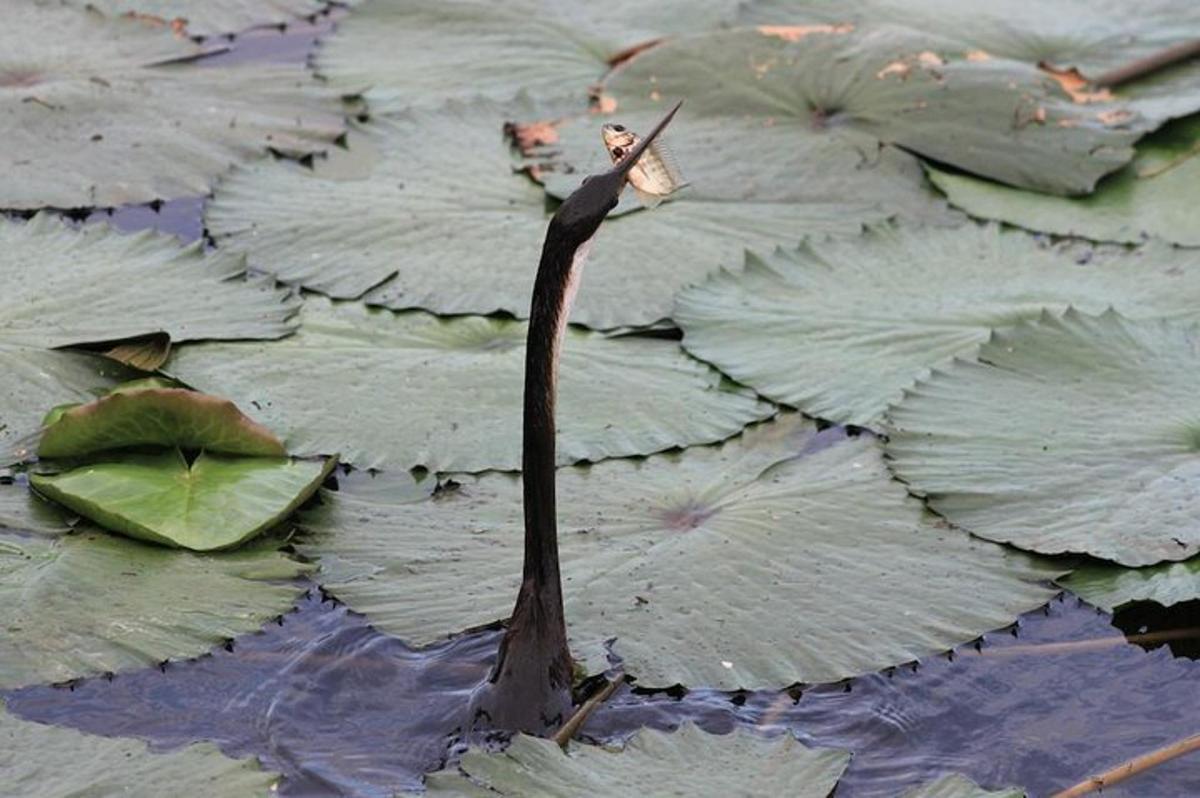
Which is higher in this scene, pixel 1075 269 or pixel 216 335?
pixel 1075 269

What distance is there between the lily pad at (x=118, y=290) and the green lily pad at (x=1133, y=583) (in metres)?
1.61

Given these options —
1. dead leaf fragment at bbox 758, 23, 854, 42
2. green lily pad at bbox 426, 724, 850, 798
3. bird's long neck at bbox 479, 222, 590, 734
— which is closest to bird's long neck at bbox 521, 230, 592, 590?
bird's long neck at bbox 479, 222, 590, 734

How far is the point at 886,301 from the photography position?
4020 mm

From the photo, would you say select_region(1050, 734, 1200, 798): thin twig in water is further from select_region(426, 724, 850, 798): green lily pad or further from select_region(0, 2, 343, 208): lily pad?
select_region(0, 2, 343, 208): lily pad

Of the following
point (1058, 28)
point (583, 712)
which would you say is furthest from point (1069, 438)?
point (1058, 28)

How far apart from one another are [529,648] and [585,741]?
16 cm

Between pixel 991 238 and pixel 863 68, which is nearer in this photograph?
pixel 991 238

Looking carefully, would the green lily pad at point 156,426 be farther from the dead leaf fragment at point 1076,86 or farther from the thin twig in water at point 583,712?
the dead leaf fragment at point 1076,86

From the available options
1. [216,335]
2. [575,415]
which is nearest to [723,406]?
[575,415]

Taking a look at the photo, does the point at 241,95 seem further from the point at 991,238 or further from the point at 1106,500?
the point at 1106,500

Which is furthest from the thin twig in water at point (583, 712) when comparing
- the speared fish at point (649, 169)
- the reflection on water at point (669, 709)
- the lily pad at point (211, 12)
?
the lily pad at point (211, 12)

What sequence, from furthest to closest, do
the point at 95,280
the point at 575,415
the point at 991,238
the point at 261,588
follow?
the point at 991,238 → the point at 95,280 → the point at 575,415 → the point at 261,588

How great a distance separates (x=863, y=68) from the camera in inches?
192

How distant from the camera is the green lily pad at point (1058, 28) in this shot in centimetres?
502
